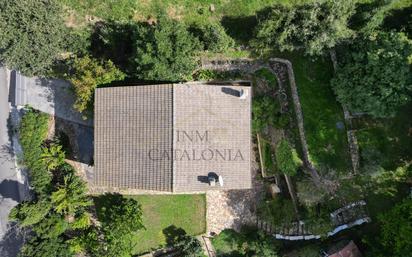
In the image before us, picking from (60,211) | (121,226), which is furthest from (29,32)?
(121,226)

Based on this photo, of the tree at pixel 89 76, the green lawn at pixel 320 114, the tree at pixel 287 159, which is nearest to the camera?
the tree at pixel 89 76

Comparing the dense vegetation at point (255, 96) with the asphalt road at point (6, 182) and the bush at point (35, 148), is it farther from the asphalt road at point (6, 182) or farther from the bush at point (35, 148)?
the asphalt road at point (6, 182)

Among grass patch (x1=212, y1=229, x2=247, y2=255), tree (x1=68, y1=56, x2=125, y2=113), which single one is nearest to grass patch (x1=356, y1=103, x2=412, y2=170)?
grass patch (x1=212, y1=229, x2=247, y2=255)

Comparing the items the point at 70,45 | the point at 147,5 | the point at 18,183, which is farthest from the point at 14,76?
the point at 147,5

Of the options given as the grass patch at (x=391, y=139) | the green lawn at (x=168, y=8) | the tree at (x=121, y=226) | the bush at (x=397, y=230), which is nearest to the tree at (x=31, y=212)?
the tree at (x=121, y=226)

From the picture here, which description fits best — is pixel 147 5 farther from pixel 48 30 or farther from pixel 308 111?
pixel 308 111

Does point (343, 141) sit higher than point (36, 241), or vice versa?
point (343, 141)

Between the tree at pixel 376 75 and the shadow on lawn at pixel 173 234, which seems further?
the shadow on lawn at pixel 173 234
